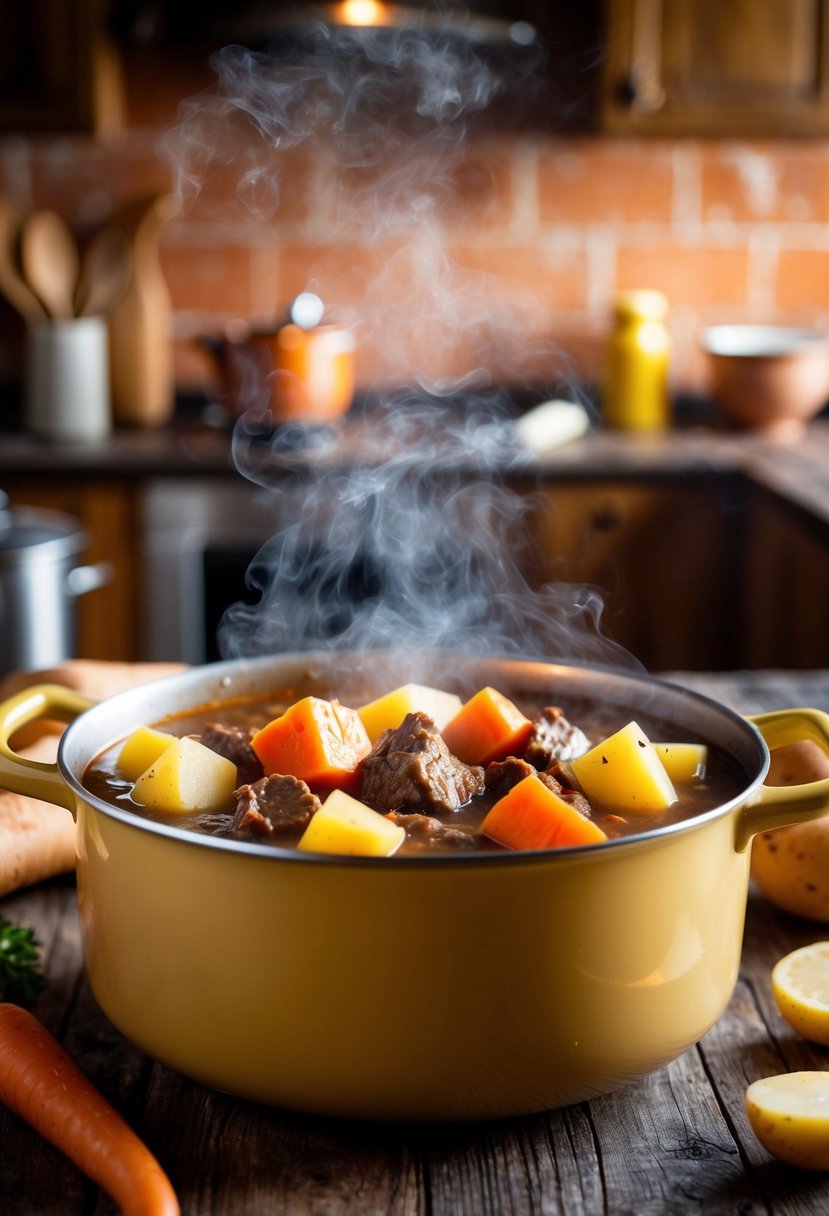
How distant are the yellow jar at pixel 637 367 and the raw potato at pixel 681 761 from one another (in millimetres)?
2905

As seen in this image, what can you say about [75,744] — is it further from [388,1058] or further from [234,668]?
[388,1058]

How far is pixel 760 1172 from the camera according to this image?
3.02ft

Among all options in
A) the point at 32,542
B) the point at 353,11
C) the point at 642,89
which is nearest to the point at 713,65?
the point at 642,89

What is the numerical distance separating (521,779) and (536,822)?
0.46 ft

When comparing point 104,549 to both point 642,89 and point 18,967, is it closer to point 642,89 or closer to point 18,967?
point 642,89

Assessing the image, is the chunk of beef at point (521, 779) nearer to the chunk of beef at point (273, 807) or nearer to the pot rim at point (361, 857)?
the pot rim at point (361, 857)

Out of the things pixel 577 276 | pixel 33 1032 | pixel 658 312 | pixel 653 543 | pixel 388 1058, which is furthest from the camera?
pixel 577 276

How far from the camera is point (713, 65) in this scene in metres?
3.68

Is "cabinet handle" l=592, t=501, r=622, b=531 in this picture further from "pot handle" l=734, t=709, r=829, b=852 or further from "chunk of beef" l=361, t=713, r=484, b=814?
"pot handle" l=734, t=709, r=829, b=852

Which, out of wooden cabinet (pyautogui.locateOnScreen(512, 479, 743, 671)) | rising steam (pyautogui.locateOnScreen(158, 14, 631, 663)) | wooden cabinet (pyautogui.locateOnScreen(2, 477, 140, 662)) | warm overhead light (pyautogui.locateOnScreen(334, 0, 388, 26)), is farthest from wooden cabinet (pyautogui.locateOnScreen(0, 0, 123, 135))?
wooden cabinet (pyautogui.locateOnScreen(512, 479, 743, 671))

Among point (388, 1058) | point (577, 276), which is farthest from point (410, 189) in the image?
point (388, 1058)

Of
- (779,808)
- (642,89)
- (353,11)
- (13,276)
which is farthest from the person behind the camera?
(13,276)

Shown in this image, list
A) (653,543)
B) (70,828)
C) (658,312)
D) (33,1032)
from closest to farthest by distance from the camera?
(33,1032) < (70,828) < (653,543) < (658,312)

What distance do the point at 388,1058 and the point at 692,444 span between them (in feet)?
10.2
